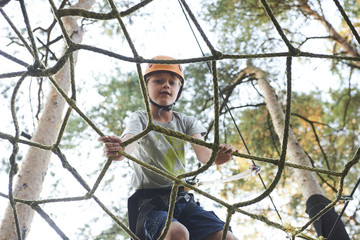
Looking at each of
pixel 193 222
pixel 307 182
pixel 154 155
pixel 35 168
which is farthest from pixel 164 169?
pixel 307 182

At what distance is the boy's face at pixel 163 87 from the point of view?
1789 millimetres

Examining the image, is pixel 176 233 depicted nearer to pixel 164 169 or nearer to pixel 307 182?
pixel 164 169

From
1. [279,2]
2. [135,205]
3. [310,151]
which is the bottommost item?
[135,205]

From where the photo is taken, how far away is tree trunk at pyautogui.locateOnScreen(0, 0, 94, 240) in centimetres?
178

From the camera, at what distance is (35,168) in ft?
6.64

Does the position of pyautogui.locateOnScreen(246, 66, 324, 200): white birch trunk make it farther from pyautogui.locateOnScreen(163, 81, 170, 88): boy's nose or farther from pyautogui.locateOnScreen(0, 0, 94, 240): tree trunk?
pyautogui.locateOnScreen(0, 0, 94, 240): tree trunk

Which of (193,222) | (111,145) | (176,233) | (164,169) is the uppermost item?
(164,169)

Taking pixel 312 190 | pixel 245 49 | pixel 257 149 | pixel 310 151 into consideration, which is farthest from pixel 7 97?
pixel 310 151

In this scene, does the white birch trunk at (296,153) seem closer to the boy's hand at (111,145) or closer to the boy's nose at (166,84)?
the boy's nose at (166,84)

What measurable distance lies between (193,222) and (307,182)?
3.63 ft

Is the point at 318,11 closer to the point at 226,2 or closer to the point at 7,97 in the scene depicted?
the point at 226,2

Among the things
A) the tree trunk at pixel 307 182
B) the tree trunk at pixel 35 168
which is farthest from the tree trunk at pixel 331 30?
the tree trunk at pixel 35 168

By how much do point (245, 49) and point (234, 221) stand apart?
303 cm

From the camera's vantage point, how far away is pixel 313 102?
5.63 metres
